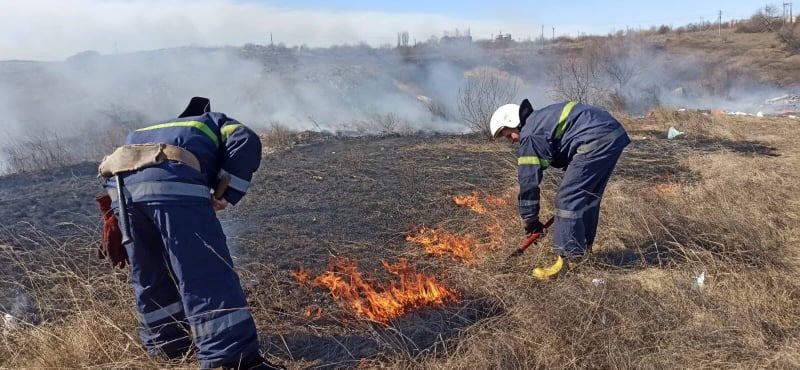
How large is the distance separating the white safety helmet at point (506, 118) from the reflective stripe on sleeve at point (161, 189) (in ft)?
8.67

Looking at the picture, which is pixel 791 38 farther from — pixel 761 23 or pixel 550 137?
pixel 550 137

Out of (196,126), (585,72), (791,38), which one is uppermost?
(791,38)

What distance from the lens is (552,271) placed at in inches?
162

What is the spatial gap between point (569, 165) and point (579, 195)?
0.92 ft

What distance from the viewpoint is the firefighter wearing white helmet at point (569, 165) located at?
13.7 ft

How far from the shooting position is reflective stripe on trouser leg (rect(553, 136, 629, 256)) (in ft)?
13.8

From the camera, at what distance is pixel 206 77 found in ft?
80.3

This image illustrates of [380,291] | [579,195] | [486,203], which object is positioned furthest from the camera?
[486,203]

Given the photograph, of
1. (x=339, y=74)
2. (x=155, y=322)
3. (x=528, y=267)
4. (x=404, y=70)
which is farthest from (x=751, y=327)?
(x=404, y=70)

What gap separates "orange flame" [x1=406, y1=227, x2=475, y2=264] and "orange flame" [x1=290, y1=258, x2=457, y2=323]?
0.48 metres

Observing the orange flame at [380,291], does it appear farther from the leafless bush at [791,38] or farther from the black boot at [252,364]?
the leafless bush at [791,38]

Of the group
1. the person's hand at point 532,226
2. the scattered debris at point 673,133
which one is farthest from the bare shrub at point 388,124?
the person's hand at point 532,226

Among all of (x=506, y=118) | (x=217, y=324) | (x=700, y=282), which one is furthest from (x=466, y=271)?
(x=217, y=324)

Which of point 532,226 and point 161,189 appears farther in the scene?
point 532,226
